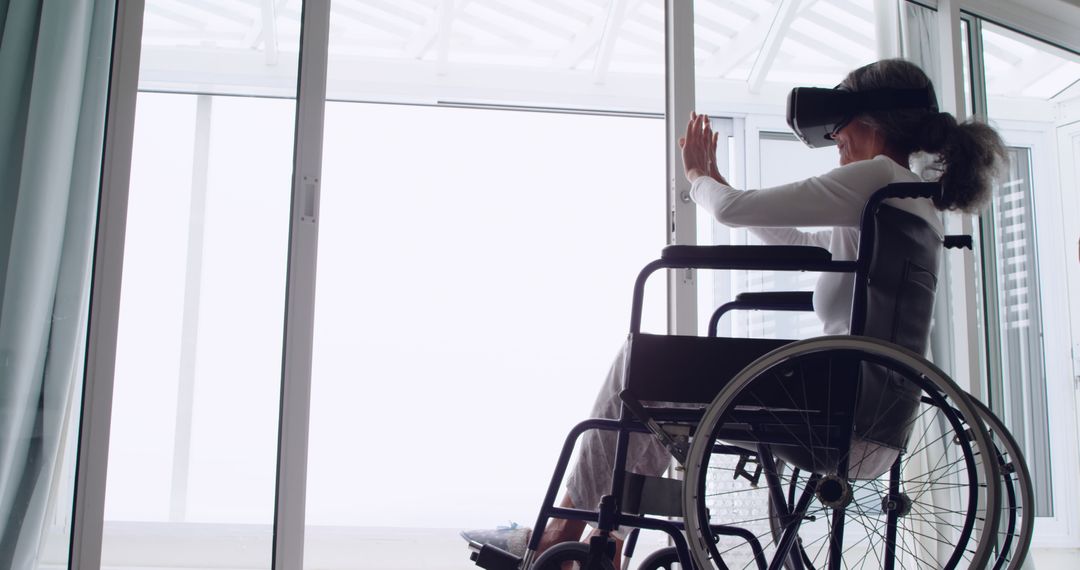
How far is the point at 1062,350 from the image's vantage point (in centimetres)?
294

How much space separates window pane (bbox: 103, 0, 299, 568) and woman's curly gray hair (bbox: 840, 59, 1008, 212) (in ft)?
4.39

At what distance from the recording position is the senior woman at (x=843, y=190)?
1.27m

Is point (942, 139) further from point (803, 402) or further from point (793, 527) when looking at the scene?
point (793, 527)

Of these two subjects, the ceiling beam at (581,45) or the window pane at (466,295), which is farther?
the ceiling beam at (581,45)

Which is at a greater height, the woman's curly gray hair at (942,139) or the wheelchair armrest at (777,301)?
the woman's curly gray hair at (942,139)

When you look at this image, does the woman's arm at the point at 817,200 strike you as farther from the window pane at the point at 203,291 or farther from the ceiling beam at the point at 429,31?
the ceiling beam at the point at 429,31

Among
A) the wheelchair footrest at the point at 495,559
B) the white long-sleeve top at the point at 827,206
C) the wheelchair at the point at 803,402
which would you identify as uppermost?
the white long-sleeve top at the point at 827,206

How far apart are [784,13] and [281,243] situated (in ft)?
6.27

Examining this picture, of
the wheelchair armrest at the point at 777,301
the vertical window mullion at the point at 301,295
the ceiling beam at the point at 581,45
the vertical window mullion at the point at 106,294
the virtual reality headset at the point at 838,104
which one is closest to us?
the virtual reality headset at the point at 838,104

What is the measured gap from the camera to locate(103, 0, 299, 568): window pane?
1740 millimetres

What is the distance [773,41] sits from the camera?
2859 millimetres

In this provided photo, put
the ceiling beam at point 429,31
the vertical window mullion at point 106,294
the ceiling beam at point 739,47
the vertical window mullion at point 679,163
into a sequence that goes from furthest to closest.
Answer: the ceiling beam at point 429,31 → the ceiling beam at point 739,47 → the vertical window mullion at point 679,163 → the vertical window mullion at point 106,294

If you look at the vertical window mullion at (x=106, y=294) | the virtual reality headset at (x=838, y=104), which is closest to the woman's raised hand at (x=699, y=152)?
the virtual reality headset at (x=838, y=104)

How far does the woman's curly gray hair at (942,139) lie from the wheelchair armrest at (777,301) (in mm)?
324
